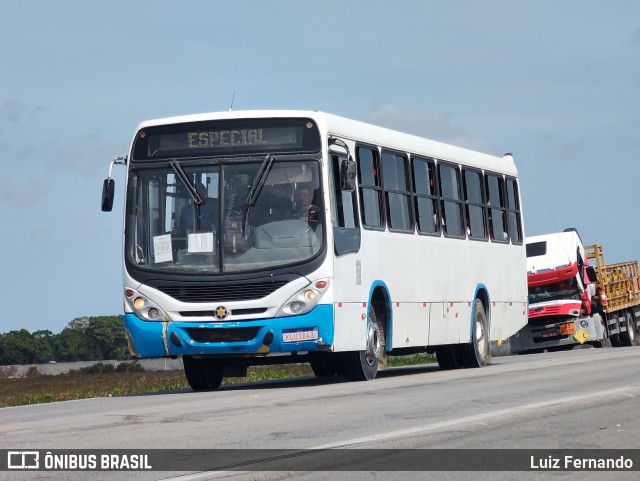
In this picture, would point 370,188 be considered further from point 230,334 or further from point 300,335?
point 230,334

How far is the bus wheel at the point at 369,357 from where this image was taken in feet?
61.4

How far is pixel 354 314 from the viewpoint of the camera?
18312 mm

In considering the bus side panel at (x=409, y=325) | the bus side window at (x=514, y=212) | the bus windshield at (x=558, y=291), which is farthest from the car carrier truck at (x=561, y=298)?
the bus side panel at (x=409, y=325)

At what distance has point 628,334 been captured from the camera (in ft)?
141

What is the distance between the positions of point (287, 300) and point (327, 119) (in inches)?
97.8

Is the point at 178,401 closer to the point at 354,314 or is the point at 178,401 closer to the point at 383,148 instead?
the point at 354,314

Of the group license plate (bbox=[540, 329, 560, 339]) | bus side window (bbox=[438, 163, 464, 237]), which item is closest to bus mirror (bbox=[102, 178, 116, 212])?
bus side window (bbox=[438, 163, 464, 237])

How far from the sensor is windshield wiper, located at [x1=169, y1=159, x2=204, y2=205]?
57.9 ft

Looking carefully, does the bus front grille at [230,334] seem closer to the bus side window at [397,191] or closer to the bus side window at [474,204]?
the bus side window at [397,191]

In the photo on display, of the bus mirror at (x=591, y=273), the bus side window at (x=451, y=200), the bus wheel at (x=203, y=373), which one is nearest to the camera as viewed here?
the bus wheel at (x=203, y=373)

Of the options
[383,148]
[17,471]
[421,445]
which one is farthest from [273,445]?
[383,148]

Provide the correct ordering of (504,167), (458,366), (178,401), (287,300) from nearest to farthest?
(178,401)
(287,300)
(458,366)
(504,167)

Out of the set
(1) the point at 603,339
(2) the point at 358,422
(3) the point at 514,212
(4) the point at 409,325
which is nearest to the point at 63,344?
(1) the point at 603,339

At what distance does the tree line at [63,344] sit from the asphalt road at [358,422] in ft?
382
